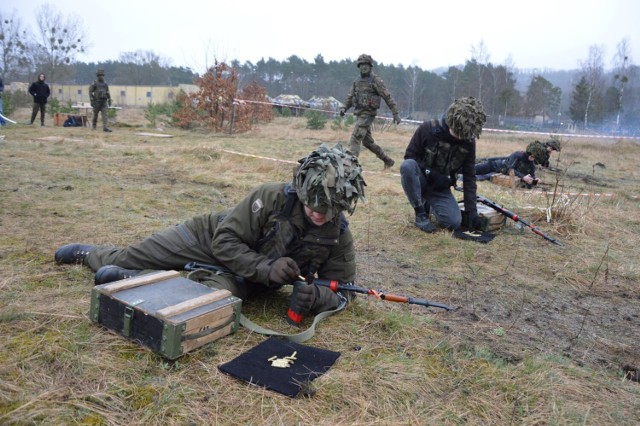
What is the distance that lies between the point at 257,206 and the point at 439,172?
11.0 ft

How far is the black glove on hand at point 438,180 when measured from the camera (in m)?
5.96

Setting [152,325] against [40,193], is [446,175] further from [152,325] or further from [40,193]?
[40,193]

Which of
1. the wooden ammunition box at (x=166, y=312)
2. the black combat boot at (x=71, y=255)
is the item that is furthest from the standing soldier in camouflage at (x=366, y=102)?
the wooden ammunition box at (x=166, y=312)

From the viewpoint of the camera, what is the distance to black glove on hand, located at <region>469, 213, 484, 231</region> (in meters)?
5.76

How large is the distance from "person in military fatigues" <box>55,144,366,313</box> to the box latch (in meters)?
0.62

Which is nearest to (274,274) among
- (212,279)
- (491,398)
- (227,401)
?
(212,279)

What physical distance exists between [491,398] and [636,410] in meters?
0.73

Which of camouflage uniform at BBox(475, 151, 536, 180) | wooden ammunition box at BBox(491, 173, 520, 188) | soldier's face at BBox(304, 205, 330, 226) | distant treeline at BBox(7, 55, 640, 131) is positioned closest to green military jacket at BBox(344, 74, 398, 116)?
camouflage uniform at BBox(475, 151, 536, 180)

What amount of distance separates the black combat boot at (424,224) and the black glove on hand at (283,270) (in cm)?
309

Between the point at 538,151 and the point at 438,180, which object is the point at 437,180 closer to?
the point at 438,180

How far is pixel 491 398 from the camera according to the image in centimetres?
246

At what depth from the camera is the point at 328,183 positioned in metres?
2.89

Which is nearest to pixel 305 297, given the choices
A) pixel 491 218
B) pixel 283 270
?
pixel 283 270

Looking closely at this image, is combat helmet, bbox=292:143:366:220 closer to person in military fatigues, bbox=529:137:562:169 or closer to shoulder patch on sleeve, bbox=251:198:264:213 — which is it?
shoulder patch on sleeve, bbox=251:198:264:213
